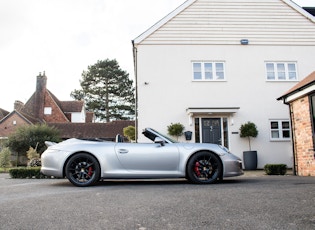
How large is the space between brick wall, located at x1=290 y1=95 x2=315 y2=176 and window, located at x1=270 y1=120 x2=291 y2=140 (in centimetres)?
425

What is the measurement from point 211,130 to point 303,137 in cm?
502

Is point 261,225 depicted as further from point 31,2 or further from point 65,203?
point 31,2

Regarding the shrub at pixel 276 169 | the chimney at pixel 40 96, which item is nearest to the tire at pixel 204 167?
the shrub at pixel 276 169

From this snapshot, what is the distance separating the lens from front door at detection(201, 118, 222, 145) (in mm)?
13414

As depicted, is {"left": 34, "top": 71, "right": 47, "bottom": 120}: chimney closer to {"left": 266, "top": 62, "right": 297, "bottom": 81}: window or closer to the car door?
{"left": 266, "top": 62, "right": 297, "bottom": 81}: window

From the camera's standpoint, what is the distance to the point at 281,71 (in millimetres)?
14250

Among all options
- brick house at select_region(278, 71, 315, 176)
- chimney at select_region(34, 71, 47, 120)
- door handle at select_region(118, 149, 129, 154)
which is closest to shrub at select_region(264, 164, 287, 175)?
brick house at select_region(278, 71, 315, 176)

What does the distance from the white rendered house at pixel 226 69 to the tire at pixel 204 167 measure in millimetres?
7094

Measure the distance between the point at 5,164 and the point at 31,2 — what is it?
10.8 m

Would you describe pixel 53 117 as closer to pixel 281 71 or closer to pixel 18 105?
pixel 18 105

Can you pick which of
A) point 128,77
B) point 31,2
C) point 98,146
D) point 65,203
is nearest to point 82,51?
point 31,2

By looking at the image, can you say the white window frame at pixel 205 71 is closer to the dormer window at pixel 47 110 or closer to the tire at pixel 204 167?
the tire at pixel 204 167

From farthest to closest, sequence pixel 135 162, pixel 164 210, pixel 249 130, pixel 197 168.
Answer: pixel 249 130
pixel 197 168
pixel 135 162
pixel 164 210

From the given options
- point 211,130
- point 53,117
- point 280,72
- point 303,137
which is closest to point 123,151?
point 303,137
